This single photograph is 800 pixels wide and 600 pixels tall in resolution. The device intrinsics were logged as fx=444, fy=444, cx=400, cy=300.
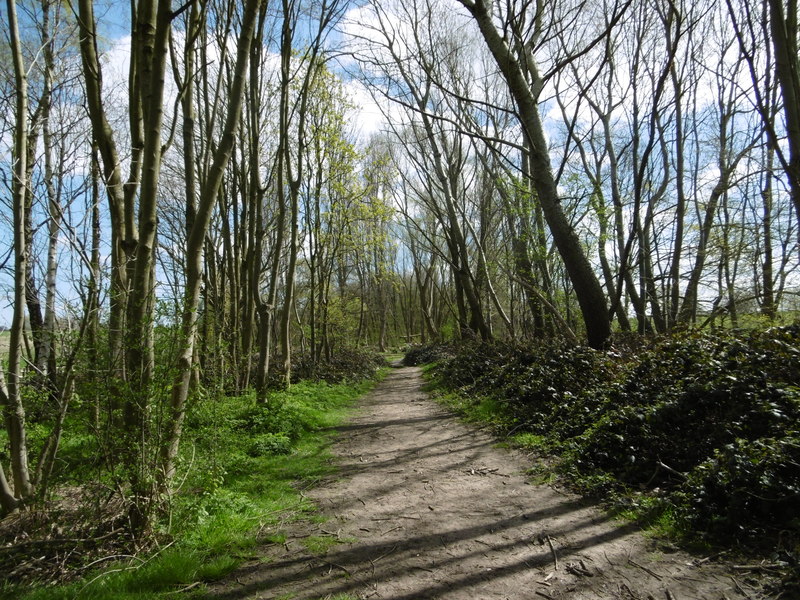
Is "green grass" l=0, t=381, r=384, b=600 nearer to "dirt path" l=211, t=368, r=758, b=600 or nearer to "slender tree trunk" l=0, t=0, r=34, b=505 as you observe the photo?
"dirt path" l=211, t=368, r=758, b=600

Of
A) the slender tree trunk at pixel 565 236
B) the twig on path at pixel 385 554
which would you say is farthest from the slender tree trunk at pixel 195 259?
the slender tree trunk at pixel 565 236

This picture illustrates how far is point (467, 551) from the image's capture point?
2934 millimetres

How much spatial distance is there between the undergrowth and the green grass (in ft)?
8.05

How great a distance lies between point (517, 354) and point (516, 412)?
2.75 meters

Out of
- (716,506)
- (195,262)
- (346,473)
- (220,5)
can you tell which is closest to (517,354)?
(346,473)

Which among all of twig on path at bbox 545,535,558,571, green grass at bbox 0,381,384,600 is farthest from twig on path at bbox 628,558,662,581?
green grass at bbox 0,381,384,600

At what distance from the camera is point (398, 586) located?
2574 mm

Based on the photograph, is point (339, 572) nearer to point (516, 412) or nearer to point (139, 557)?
point (139, 557)

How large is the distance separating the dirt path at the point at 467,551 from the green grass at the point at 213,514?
0.70 ft

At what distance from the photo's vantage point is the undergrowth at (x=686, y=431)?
2.74m

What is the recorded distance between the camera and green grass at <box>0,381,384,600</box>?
8.60ft

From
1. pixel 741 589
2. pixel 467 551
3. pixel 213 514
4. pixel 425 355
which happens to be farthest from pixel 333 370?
pixel 741 589

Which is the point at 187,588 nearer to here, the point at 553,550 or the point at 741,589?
the point at 553,550

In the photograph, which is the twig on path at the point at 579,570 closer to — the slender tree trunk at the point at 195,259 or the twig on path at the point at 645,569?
the twig on path at the point at 645,569
